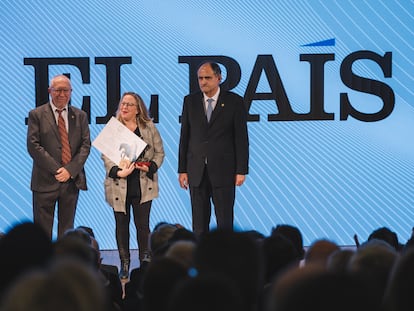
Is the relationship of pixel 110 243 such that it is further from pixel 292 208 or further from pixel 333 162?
pixel 333 162

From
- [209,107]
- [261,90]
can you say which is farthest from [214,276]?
[261,90]

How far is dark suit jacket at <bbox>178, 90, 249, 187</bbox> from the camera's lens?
568cm

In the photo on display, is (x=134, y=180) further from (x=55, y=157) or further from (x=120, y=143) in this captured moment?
(x=55, y=157)

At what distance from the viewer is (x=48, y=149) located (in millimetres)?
5797

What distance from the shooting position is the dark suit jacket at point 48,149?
226 inches

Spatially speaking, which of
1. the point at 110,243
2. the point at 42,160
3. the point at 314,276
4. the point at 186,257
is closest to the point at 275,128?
the point at 110,243

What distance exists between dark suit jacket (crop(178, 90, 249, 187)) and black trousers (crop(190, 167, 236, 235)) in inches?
1.9

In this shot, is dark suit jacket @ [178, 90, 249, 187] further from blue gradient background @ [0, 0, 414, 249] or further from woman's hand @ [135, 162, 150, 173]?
blue gradient background @ [0, 0, 414, 249]

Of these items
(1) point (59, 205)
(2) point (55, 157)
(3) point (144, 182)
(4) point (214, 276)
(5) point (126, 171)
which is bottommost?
(1) point (59, 205)

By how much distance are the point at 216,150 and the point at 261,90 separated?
1.99m

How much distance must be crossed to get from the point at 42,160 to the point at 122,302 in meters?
2.36

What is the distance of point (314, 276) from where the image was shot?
1.63 m

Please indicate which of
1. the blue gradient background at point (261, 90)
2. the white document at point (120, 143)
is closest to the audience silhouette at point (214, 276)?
the white document at point (120, 143)

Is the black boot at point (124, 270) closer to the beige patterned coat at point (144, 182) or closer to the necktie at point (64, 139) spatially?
the beige patterned coat at point (144, 182)
